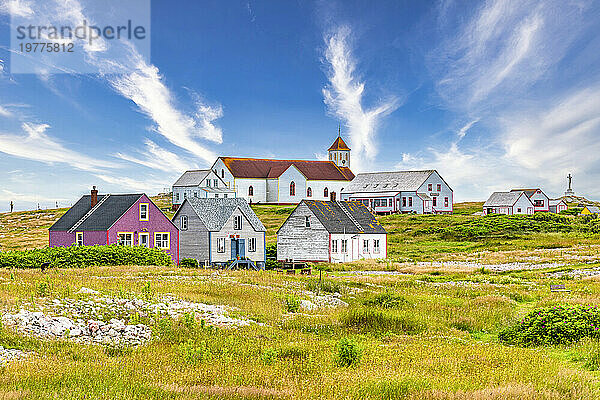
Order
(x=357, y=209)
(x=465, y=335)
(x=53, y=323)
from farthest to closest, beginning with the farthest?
1. (x=357, y=209)
2. (x=465, y=335)
3. (x=53, y=323)

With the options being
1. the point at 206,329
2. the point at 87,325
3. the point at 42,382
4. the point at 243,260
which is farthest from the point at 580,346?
the point at 243,260

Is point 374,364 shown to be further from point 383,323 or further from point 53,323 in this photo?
point 53,323

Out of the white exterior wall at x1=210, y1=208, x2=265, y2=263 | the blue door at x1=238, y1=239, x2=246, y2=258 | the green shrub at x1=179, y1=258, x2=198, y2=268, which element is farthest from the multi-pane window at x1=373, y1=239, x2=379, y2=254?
the green shrub at x1=179, y1=258, x2=198, y2=268

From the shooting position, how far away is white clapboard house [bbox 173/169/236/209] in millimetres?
111125

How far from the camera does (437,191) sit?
101 m

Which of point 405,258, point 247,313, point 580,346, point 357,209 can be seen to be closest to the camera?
point 580,346

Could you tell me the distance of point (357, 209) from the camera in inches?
2416

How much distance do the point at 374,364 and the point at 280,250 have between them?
46.2 m

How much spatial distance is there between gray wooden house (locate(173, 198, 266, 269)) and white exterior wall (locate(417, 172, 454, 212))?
51486mm

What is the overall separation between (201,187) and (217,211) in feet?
192

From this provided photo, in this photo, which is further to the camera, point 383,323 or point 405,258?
point 405,258

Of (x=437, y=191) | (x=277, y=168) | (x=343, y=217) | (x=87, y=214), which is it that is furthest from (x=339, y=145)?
(x=87, y=214)

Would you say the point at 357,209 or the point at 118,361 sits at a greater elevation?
the point at 357,209

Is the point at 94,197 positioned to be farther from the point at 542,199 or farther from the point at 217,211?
the point at 542,199
